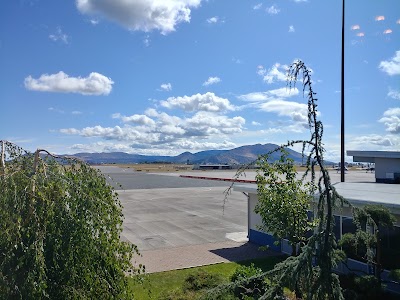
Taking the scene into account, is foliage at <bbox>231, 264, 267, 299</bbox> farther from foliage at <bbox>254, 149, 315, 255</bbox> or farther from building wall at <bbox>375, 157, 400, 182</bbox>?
building wall at <bbox>375, 157, 400, 182</bbox>

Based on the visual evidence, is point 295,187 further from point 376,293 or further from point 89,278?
point 89,278

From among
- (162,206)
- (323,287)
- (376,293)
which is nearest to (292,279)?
(323,287)

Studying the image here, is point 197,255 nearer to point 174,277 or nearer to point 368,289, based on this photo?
point 174,277

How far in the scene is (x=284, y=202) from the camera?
7906 millimetres

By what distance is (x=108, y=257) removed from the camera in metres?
5.14

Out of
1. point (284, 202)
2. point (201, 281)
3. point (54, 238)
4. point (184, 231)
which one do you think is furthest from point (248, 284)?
point (184, 231)

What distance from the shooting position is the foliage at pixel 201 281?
9359 mm

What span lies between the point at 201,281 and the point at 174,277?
2.83 metres

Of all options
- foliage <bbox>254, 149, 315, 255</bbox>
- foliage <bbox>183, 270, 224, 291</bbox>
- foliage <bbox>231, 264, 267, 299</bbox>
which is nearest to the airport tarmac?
foliage <bbox>254, 149, 315, 255</bbox>

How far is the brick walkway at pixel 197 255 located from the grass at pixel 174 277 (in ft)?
1.66

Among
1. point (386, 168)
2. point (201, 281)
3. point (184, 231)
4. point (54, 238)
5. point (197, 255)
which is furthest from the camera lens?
point (386, 168)

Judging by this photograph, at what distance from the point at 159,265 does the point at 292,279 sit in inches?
395

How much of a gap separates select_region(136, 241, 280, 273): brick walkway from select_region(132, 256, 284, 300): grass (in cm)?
51

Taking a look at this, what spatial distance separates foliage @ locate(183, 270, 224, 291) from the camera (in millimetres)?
9359
